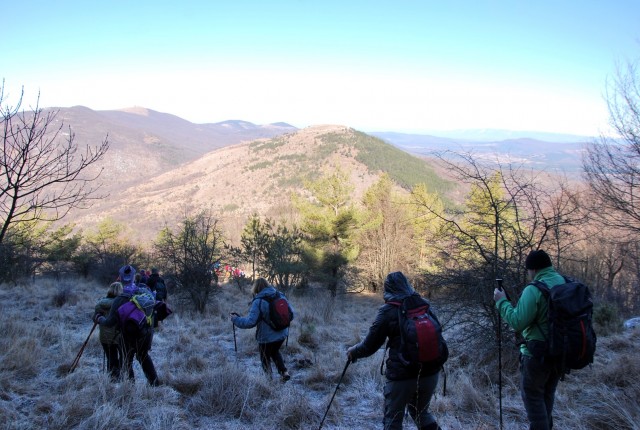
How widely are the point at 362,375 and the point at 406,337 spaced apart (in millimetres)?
2812

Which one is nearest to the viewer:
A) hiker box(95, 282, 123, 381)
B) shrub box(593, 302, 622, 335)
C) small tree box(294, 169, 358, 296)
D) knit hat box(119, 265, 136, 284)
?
hiker box(95, 282, 123, 381)

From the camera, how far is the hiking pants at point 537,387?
3.13 meters

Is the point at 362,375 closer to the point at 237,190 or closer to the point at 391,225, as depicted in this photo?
the point at 391,225

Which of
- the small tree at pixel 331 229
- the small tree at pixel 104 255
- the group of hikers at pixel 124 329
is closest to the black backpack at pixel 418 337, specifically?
the group of hikers at pixel 124 329

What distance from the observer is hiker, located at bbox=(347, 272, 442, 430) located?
304 cm

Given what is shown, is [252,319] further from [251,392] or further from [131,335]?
[131,335]

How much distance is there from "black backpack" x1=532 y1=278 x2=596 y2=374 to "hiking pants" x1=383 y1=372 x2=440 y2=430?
88cm

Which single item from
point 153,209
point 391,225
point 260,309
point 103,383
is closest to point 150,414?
point 103,383

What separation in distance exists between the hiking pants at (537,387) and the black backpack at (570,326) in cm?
19

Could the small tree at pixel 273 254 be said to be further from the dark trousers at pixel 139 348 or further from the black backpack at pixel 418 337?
the black backpack at pixel 418 337

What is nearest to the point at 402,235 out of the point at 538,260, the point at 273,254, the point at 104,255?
the point at 273,254

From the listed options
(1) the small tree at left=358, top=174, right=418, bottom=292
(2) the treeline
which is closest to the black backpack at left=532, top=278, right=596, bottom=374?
(2) the treeline

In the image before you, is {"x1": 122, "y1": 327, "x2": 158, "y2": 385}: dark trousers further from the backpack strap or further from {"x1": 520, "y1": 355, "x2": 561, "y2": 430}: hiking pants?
the backpack strap

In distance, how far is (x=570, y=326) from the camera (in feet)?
9.52
